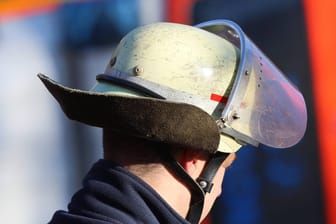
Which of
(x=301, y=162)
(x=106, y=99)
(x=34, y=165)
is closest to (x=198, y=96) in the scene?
(x=106, y=99)

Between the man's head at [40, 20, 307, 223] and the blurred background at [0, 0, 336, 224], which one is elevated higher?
the man's head at [40, 20, 307, 223]

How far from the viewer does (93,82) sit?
15.0ft

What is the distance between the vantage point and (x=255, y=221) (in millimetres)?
3914

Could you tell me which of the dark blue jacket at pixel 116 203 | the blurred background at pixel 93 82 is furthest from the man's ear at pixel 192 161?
the blurred background at pixel 93 82

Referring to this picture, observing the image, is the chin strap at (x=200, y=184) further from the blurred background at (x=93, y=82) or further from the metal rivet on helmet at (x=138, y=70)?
the blurred background at (x=93, y=82)

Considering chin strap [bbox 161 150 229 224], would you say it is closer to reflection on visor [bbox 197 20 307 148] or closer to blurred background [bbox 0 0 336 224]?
reflection on visor [bbox 197 20 307 148]

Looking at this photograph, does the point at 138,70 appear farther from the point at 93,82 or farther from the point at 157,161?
the point at 93,82

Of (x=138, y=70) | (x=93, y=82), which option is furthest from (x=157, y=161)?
(x=93, y=82)

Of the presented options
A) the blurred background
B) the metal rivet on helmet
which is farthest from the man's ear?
the blurred background

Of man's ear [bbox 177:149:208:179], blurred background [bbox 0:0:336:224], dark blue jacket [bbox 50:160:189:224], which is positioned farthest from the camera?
blurred background [bbox 0:0:336:224]

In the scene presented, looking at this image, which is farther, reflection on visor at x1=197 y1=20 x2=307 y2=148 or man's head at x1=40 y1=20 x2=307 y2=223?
reflection on visor at x1=197 y1=20 x2=307 y2=148

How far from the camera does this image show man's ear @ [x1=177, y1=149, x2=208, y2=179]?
188 centimetres

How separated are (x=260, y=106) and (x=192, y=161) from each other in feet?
0.88

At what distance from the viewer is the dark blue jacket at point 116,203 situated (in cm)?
177
